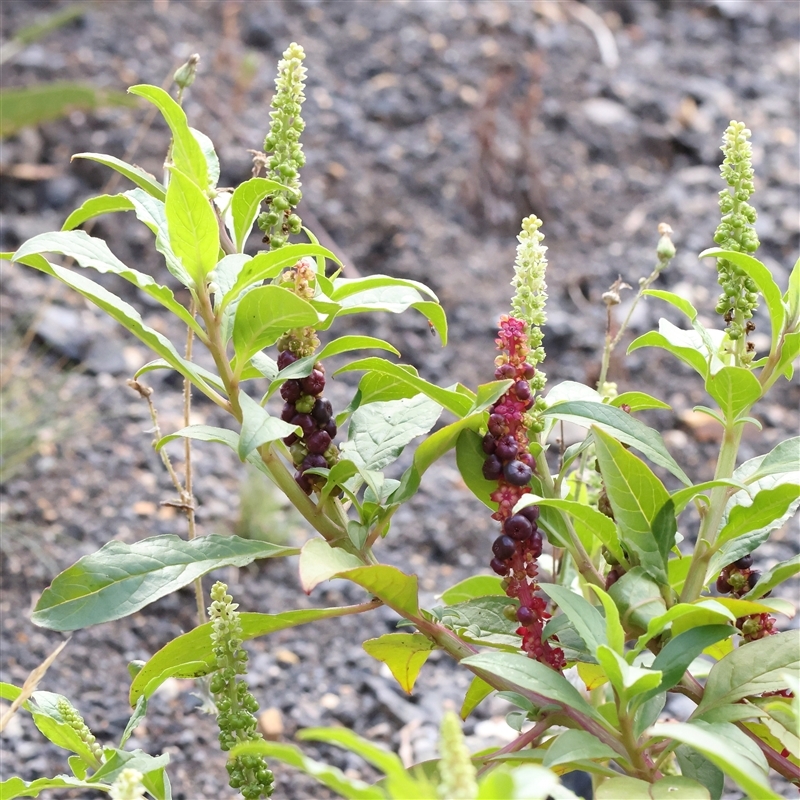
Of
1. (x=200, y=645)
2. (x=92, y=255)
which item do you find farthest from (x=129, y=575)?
(x=92, y=255)

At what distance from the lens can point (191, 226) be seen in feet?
3.38

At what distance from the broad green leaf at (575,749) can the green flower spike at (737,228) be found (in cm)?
45

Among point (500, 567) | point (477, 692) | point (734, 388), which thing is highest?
point (734, 388)

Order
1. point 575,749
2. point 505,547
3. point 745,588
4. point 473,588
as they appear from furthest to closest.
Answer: point 473,588
point 745,588
point 505,547
point 575,749

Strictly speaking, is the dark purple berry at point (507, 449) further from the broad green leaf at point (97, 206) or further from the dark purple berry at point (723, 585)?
the broad green leaf at point (97, 206)

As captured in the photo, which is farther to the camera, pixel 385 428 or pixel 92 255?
pixel 385 428

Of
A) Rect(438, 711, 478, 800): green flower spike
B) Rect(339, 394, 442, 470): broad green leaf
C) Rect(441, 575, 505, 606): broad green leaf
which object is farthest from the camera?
Rect(441, 575, 505, 606): broad green leaf

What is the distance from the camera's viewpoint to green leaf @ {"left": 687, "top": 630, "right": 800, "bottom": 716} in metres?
1.06

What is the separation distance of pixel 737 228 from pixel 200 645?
75 centimetres

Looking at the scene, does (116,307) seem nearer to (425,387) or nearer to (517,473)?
(425,387)

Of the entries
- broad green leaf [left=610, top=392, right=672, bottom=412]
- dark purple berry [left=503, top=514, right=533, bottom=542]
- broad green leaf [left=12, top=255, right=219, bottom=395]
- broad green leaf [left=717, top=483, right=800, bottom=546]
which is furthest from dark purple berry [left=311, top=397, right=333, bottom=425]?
broad green leaf [left=717, top=483, right=800, bottom=546]

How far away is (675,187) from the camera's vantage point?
376 centimetres

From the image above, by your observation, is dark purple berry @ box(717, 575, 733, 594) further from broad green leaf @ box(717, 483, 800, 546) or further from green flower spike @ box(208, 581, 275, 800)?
green flower spike @ box(208, 581, 275, 800)

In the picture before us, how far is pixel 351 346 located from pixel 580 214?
2.71 m
